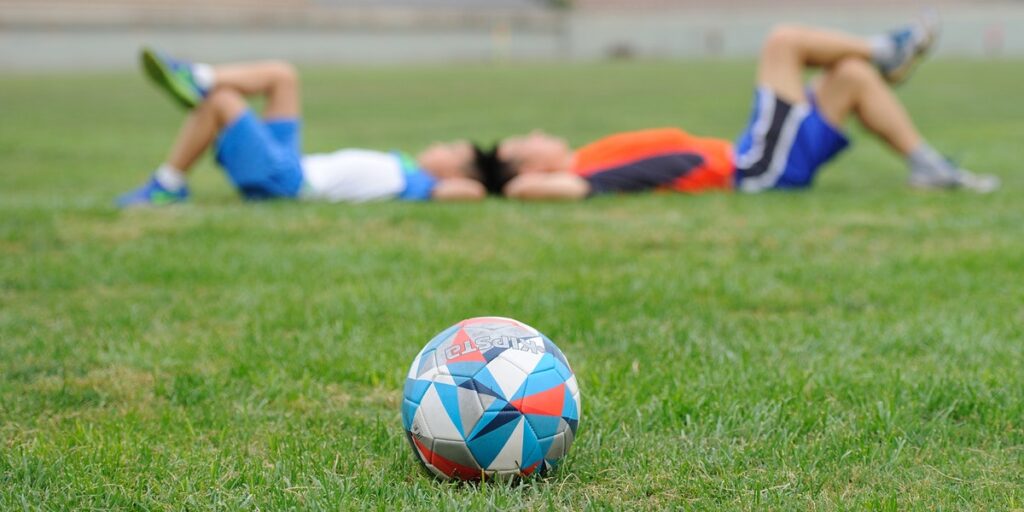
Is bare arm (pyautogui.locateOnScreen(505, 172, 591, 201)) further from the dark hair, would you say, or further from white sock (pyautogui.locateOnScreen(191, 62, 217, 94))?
white sock (pyautogui.locateOnScreen(191, 62, 217, 94))

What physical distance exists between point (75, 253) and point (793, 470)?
4.12 metres

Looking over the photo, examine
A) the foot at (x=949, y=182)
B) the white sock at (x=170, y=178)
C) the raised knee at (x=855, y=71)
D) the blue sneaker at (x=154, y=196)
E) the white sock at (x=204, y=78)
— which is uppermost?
the white sock at (x=204, y=78)

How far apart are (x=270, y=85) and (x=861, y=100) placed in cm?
418

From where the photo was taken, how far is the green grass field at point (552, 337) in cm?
242

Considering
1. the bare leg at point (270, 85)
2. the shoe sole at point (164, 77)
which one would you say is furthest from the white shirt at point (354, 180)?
the shoe sole at point (164, 77)

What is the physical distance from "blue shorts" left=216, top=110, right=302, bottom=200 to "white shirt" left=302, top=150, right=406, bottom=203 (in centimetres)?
12

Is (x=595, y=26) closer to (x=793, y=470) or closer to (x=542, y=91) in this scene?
(x=542, y=91)

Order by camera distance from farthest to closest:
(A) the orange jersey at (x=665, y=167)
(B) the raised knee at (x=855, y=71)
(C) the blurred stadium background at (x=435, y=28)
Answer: (C) the blurred stadium background at (x=435, y=28)
(A) the orange jersey at (x=665, y=167)
(B) the raised knee at (x=855, y=71)

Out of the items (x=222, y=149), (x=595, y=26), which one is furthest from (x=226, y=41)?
(x=222, y=149)

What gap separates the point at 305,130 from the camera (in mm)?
14180

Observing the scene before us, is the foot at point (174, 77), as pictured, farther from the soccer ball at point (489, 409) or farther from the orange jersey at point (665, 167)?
the soccer ball at point (489, 409)

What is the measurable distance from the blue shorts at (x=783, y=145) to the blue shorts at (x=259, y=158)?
324cm

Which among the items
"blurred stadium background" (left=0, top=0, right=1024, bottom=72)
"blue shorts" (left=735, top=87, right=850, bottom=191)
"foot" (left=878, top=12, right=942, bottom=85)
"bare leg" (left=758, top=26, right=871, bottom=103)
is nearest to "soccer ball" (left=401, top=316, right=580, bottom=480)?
"blue shorts" (left=735, top=87, right=850, bottom=191)

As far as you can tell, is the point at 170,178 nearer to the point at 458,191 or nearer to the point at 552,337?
the point at 458,191
